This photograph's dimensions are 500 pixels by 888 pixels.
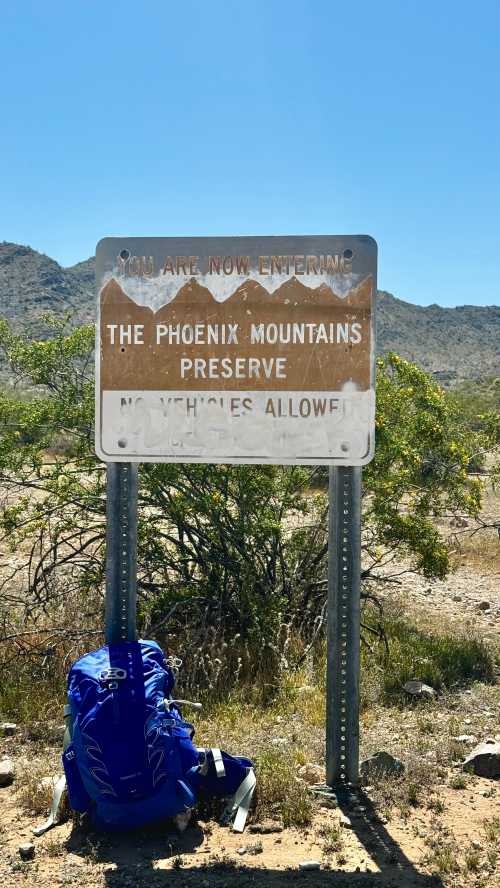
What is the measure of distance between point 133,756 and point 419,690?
2.67m

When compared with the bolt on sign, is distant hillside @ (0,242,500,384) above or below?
above

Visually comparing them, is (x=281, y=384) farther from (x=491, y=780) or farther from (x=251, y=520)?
(x=251, y=520)

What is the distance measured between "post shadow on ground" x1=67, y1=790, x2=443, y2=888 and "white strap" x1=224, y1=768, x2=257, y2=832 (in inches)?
6.5

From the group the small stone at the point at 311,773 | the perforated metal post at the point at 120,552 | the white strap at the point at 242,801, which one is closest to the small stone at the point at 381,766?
the small stone at the point at 311,773

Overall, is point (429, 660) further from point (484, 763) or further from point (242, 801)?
point (242, 801)

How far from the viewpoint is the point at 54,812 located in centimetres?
381

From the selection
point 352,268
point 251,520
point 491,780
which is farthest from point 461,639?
point 352,268

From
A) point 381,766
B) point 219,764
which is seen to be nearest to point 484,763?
point 381,766

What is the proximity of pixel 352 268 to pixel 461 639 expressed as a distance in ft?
14.3

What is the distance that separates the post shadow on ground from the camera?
332 centimetres

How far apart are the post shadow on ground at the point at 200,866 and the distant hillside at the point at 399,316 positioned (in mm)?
50927

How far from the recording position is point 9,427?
6.94 meters

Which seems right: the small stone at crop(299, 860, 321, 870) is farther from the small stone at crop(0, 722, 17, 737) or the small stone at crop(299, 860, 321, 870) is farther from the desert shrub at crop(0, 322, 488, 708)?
the desert shrub at crop(0, 322, 488, 708)

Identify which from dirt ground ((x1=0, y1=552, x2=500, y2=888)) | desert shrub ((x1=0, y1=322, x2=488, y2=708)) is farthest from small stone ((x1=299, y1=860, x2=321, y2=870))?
desert shrub ((x1=0, y1=322, x2=488, y2=708))
